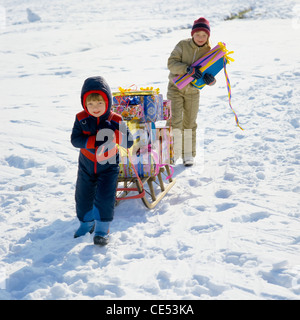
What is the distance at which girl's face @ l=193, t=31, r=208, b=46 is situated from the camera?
502cm

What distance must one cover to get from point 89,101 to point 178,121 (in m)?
2.38

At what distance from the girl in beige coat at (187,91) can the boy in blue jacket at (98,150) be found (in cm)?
193

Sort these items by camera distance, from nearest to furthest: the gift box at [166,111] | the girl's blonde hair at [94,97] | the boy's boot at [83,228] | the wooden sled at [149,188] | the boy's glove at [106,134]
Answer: the girl's blonde hair at [94,97]
the boy's glove at [106,134]
the boy's boot at [83,228]
the wooden sled at [149,188]
the gift box at [166,111]

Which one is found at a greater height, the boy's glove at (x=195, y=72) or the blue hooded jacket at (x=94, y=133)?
the boy's glove at (x=195, y=72)

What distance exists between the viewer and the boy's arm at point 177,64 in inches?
198

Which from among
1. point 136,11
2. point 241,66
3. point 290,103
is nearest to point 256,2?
point 136,11

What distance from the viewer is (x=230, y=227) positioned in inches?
149

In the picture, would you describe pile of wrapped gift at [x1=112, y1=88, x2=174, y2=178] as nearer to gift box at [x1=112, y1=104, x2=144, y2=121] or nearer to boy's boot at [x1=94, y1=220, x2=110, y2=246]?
→ gift box at [x1=112, y1=104, x2=144, y2=121]

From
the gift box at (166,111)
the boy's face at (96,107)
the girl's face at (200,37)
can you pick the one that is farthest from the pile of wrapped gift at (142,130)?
the girl's face at (200,37)

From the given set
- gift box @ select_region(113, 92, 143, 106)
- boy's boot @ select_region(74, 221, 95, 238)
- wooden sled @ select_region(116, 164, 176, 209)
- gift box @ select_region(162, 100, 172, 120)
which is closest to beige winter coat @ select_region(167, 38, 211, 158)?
gift box @ select_region(162, 100, 172, 120)

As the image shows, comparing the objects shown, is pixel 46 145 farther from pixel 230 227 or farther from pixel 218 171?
pixel 230 227

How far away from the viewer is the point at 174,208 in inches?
171

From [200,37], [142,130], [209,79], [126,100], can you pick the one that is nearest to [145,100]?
[126,100]

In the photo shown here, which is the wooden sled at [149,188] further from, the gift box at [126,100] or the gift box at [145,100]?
the gift box at [126,100]
